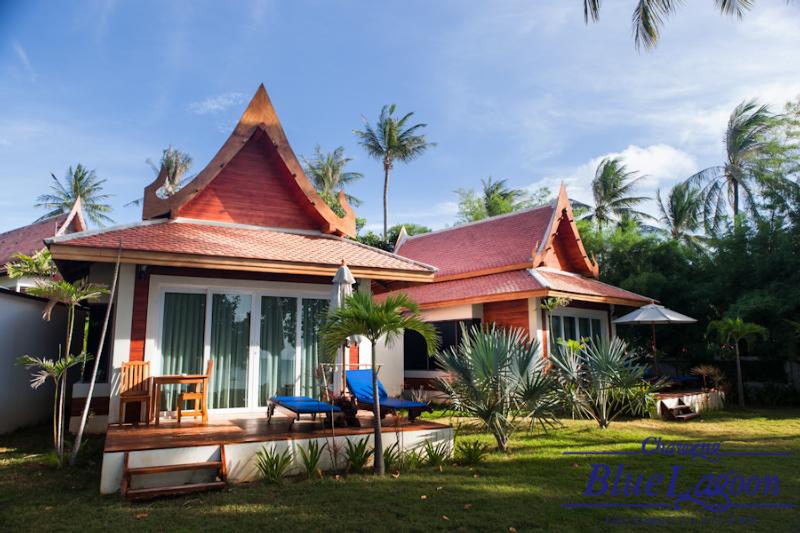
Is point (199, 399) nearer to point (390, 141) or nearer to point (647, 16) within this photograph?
point (647, 16)

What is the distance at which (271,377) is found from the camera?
8859 mm

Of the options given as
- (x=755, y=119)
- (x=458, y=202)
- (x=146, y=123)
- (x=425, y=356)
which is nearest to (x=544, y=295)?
(x=425, y=356)

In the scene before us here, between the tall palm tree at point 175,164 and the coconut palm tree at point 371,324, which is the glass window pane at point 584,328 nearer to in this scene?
the coconut palm tree at point 371,324

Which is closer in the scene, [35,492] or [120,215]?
[35,492]

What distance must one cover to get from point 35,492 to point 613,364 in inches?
334

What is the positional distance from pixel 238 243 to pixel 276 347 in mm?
1867

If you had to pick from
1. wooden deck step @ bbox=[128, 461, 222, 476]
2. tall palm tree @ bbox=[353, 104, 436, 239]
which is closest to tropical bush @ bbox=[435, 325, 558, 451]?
wooden deck step @ bbox=[128, 461, 222, 476]

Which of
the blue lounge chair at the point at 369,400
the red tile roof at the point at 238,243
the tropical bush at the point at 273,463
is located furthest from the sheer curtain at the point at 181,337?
the tropical bush at the point at 273,463

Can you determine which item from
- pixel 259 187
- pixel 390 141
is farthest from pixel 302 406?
pixel 390 141

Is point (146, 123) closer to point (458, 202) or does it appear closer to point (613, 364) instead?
point (613, 364)

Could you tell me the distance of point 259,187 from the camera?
1043cm

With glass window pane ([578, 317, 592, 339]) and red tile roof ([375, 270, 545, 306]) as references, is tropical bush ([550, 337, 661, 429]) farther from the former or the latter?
glass window pane ([578, 317, 592, 339])

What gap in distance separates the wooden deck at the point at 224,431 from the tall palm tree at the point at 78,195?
37507 millimetres

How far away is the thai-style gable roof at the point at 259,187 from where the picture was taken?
9.83 meters
